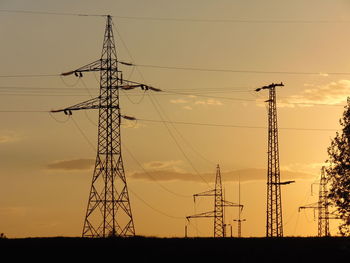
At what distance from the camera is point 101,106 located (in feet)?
267
